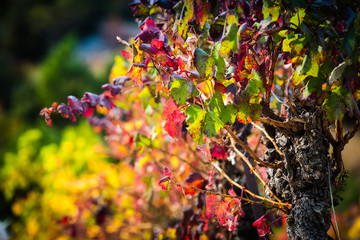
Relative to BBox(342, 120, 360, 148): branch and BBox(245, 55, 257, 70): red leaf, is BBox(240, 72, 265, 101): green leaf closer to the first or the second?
BBox(245, 55, 257, 70): red leaf

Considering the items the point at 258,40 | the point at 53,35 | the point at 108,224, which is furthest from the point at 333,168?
the point at 53,35

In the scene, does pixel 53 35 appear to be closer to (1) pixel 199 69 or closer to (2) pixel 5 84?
(2) pixel 5 84

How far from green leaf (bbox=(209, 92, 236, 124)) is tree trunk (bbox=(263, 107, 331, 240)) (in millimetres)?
160

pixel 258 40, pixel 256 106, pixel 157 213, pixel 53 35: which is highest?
pixel 53 35

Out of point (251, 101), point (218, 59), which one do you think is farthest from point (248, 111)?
point (218, 59)

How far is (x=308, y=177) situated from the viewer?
2.19ft

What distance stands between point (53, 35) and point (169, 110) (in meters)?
11.9

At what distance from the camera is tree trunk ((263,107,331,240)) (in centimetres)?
66

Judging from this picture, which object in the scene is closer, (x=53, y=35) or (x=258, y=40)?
(x=258, y=40)

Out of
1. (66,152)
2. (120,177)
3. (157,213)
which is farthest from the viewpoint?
(66,152)

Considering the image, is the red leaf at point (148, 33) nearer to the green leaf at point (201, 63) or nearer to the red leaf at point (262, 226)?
the green leaf at point (201, 63)

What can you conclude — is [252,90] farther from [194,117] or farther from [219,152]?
[219,152]

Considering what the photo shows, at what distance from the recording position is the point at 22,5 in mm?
10961

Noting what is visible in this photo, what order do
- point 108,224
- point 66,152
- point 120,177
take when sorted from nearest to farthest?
point 108,224 → point 120,177 → point 66,152
